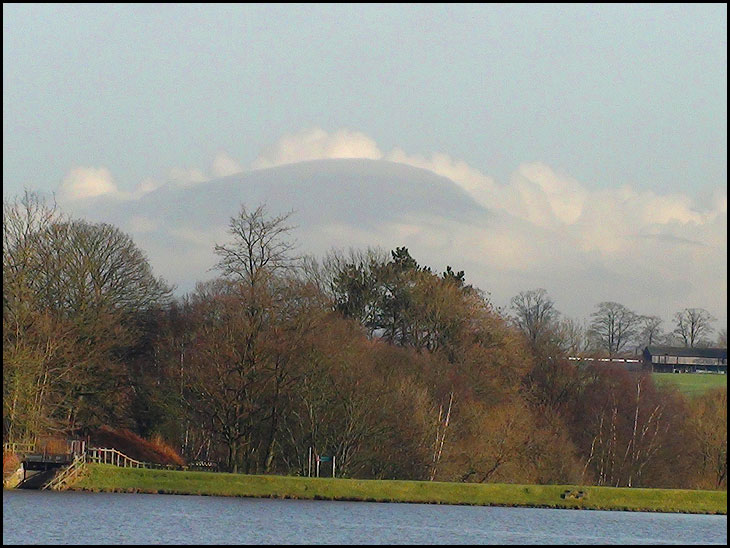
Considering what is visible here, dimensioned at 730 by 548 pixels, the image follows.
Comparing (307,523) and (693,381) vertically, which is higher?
(693,381)

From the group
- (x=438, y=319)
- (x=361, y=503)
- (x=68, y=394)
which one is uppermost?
(x=438, y=319)

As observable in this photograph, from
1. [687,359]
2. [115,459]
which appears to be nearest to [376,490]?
[115,459]

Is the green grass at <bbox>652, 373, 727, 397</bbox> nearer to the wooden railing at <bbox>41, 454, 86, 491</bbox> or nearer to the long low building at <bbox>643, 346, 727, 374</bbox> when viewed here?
the long low building at <bbox>643, 346, 727, 374</bbox>

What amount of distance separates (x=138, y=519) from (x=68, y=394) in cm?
2899

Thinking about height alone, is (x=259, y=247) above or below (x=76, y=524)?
above

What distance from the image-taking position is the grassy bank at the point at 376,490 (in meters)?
61.1

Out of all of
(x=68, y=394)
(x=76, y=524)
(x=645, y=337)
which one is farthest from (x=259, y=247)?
(x=645, y=337)

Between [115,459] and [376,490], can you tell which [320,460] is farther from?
[115,459]

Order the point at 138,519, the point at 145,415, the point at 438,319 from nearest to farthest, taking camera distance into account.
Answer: the point at 138,519 < the point at 145,415 < the point at 438,319

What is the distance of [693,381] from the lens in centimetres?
11600

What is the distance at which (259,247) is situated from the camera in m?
75.5

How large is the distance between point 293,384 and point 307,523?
24840mm

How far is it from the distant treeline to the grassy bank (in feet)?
24.3

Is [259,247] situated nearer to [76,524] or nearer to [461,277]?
[461,277]
